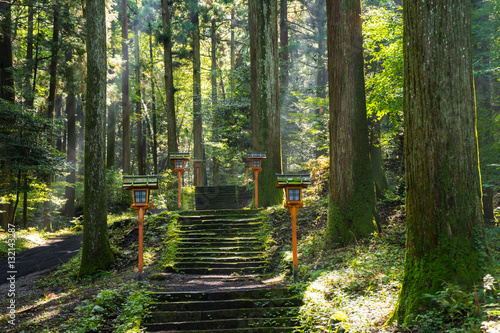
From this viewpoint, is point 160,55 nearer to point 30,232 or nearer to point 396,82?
point 30,232

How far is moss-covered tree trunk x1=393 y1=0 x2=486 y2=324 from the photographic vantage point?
14.6 ft

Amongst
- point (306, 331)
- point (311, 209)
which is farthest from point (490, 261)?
point (311, 209)

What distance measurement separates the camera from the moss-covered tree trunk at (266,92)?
13.3 meters

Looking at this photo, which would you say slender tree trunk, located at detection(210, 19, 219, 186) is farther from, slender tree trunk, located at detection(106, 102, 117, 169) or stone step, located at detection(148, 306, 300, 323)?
stone step, located at detection(148, 306, 300, 323)

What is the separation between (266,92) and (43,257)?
10130mm

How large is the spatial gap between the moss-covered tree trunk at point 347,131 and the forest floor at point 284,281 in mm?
847

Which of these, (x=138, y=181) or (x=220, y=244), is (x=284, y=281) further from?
(x=138, y=181)

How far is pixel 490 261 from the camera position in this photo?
4414 millimetres

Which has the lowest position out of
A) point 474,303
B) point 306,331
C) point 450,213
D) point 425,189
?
point 306,331

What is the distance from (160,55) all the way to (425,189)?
31.1 m

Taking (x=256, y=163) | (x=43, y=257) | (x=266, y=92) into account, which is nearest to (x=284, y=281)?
(x=256, y=163)

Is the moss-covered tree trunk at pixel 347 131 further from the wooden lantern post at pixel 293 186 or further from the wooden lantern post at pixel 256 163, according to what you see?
the wooden lantern post at pixel 256 163

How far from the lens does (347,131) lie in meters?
9.25

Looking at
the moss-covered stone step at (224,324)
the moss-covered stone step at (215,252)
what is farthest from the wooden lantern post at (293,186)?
the moss-covered stone step at (215,252)
